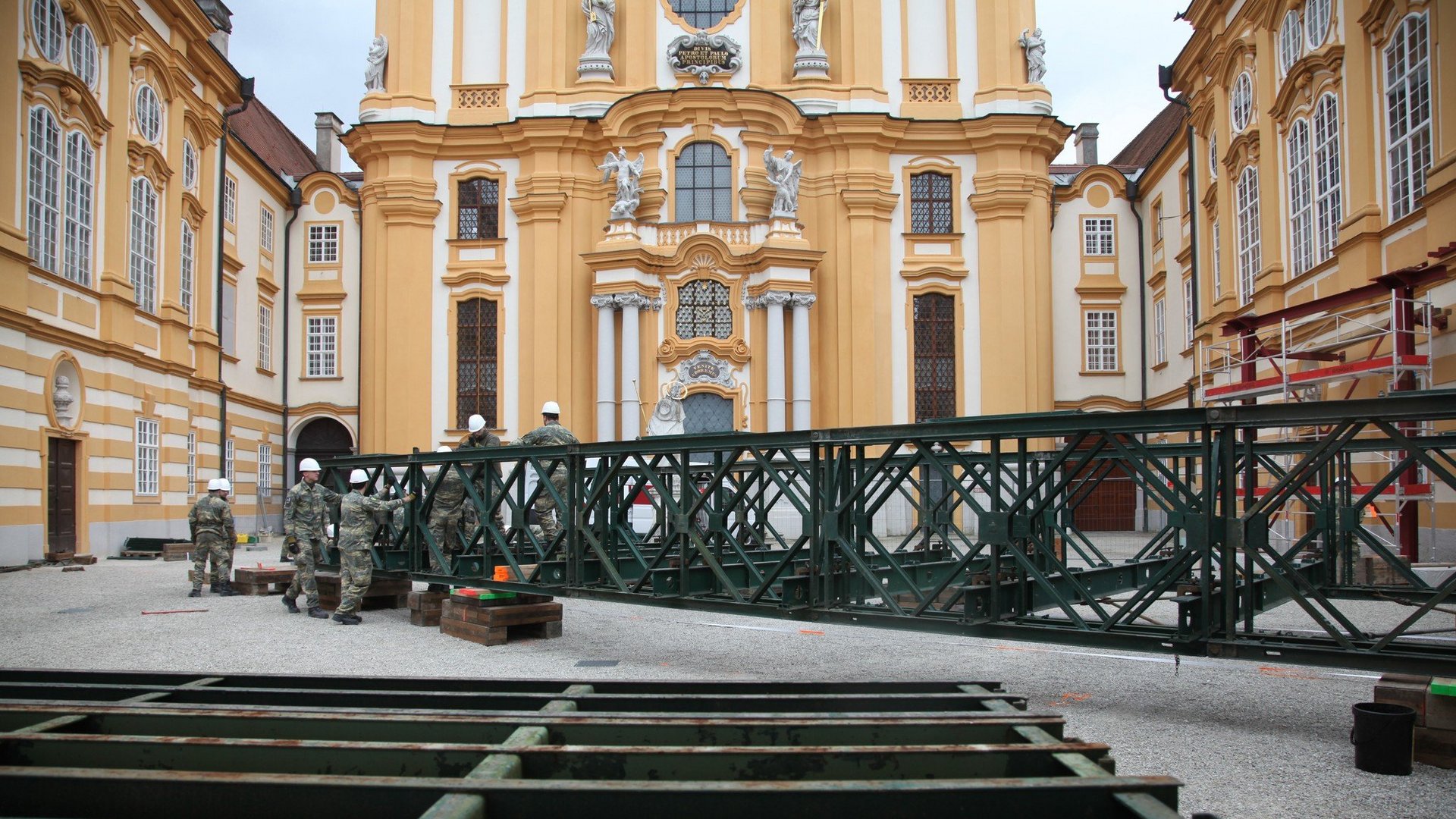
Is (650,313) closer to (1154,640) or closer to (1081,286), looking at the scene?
(1081,286)

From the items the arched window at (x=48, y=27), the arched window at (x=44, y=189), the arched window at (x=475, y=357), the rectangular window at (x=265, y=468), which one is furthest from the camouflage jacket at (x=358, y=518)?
the rectangular window at (x=265, y=468)

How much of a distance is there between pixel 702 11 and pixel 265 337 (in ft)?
56.5

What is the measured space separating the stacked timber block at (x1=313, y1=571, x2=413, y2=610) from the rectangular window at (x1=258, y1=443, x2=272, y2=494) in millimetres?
20925

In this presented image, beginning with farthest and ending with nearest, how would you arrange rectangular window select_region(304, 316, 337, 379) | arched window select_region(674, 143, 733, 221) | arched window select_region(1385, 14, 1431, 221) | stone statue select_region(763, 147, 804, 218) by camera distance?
rectangular window select_region(304, 316, 337, 379), arched window select_region(674, 143, 733, 221), stone statue select_region(763, 147, 804, 218), arched window select_region(1385, 14, 1431, 221)

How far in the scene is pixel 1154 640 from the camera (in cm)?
708

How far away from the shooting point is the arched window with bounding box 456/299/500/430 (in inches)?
1323

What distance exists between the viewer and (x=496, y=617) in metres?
10.9

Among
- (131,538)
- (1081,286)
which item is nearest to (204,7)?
(131,538)

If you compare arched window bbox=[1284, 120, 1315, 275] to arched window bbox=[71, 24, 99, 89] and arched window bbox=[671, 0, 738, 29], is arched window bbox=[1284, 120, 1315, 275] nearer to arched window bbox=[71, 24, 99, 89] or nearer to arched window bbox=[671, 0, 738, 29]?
arched window bbox=[671, 0, 738, 29]

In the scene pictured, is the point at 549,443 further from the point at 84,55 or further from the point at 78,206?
the point at 84,55

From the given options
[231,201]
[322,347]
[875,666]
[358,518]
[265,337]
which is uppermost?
[231,201]

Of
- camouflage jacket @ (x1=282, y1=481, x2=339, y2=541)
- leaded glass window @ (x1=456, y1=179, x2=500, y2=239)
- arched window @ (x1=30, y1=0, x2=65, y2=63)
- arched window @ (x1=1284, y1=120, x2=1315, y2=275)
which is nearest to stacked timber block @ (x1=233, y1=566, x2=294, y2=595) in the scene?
camouflage jacket @ (x1=282, y1=481, x2=339, y2=541)

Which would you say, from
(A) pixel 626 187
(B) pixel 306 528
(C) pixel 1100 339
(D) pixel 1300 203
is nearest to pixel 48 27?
(B) pixel 306 528

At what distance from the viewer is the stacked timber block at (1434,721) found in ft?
19.8
